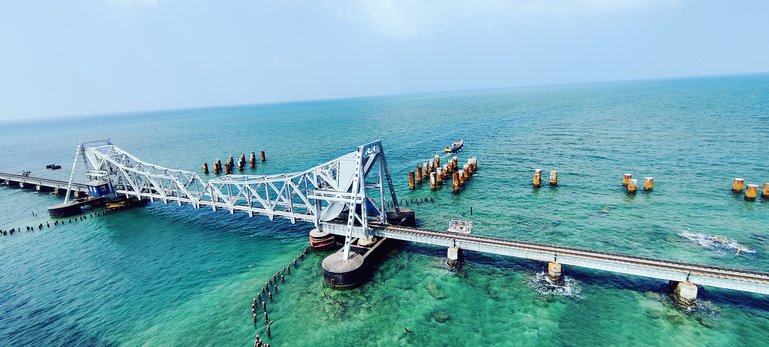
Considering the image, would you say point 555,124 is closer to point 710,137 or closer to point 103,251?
point 710,137

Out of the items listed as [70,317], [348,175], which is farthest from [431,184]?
[70,317]

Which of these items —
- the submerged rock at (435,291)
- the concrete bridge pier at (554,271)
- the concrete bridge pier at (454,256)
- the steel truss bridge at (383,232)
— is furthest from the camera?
the concrete bridge pier at (454,256)

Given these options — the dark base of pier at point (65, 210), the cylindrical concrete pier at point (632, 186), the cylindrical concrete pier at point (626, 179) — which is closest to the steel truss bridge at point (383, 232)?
the dark base of pier at point (65, 210)

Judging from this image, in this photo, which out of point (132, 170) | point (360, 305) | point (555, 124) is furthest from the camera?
point (555, 124)

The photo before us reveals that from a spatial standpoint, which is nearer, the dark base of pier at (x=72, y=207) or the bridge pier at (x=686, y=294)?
the bridge pier at (x=686, y=294)

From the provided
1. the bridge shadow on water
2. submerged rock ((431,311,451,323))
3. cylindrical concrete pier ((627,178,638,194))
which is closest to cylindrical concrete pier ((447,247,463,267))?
the bridge shadow on water

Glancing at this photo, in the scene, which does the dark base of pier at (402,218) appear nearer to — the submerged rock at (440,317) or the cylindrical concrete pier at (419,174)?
the submerged rock at (440,317)

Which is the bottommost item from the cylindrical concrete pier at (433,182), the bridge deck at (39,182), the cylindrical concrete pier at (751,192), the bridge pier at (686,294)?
the bridge pier at (686,294)
